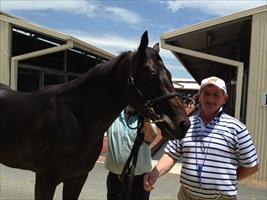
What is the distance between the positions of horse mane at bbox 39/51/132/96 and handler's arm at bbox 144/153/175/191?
80cm

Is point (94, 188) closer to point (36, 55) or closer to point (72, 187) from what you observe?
point (72, 187)

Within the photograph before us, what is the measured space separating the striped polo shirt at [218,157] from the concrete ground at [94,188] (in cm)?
372

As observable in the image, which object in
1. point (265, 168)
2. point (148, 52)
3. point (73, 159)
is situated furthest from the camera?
point (265, 168)

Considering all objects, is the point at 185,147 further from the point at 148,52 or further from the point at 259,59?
the point at 259,59

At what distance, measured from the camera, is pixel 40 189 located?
3.27 m

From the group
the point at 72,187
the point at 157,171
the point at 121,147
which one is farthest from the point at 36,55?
the point at 157,171

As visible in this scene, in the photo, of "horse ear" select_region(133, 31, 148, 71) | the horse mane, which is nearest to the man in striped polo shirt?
"horse ear" select_region(133, 31, 148, 71)

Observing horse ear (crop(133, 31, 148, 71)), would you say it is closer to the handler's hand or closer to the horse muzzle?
the horse muzzle

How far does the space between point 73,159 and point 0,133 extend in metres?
0.80

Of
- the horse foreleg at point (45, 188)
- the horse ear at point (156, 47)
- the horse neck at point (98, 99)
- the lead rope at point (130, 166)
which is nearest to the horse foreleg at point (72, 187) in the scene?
the horse foreleg at point (45, 188)

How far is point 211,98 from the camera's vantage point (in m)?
2.79

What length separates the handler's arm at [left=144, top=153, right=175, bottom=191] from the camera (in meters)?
2.86

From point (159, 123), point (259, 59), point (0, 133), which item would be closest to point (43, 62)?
point (259, 59)

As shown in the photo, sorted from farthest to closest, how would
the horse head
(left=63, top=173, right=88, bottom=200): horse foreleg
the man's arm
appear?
(left=63, top=173, right=88, bottom=200): horse foreleg < the man's arm < the horse head
